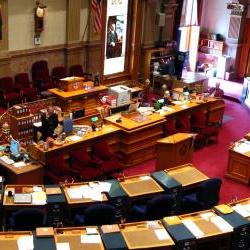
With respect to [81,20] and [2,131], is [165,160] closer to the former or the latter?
[2,131]

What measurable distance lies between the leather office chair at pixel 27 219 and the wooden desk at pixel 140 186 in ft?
5.41

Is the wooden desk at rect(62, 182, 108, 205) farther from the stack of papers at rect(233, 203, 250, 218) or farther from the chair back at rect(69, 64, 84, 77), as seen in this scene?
the chair back at rect(69, 64, 84, 77)

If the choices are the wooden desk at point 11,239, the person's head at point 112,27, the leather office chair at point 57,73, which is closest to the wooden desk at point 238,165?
the wooden desk at point 11,239

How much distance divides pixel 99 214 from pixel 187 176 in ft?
7.15

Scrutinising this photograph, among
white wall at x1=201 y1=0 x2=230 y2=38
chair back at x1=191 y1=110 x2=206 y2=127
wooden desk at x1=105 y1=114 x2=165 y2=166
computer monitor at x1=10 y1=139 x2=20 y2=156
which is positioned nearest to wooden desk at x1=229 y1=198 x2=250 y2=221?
wooden desk at x1=105 y1=114 x2=165 y2=166

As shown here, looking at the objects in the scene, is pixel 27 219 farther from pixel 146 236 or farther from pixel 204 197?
pixel 204 197

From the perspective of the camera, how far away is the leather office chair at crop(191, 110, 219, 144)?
13.2 metres

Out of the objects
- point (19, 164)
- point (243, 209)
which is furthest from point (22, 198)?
point (243, 209)

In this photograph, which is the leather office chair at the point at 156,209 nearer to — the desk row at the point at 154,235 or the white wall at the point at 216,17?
the desk row at the point at 154,235

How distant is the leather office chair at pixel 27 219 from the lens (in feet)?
25.3

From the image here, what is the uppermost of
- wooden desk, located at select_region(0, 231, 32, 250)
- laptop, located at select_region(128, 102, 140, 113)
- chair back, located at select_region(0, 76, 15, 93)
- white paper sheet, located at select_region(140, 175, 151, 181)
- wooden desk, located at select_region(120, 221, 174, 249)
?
chair back, located at select_region(0, 76, 15, 93)

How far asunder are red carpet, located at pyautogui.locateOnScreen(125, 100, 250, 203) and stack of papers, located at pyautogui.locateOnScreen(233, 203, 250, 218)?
1.96m

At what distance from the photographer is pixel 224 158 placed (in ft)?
41.3

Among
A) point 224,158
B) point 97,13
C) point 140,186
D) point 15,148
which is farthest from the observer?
point 97,13
